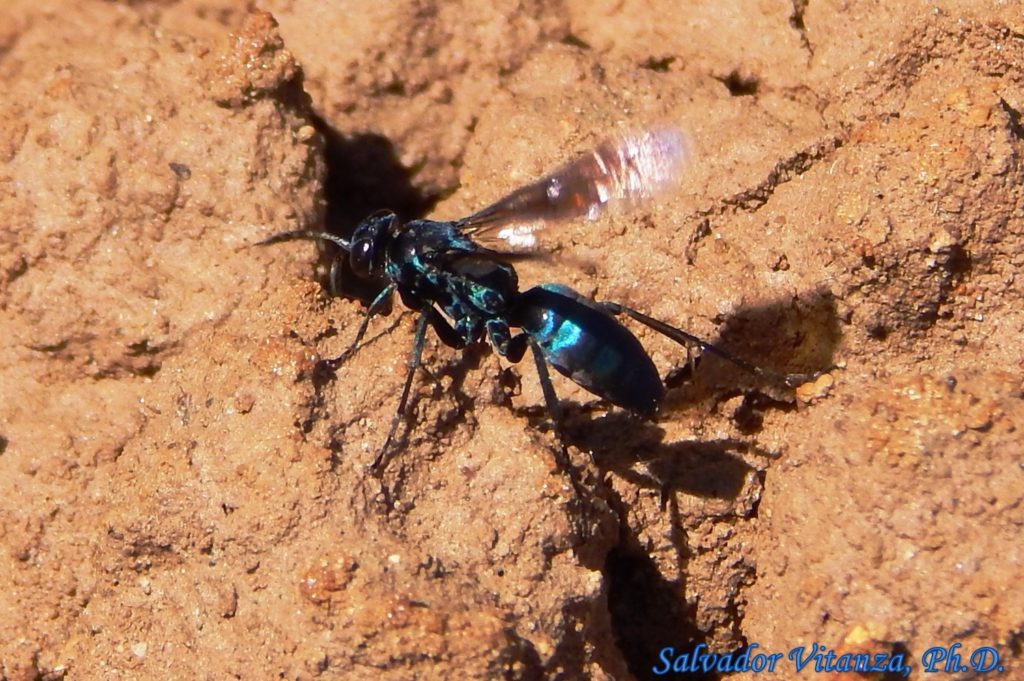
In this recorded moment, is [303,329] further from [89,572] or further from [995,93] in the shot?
[995,93]

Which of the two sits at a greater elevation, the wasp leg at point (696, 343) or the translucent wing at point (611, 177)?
the translucent wing at point (611, 177)

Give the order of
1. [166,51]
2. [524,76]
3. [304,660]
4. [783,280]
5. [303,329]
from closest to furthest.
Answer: [304,660], [303,329], [783,280], [166,51], [524,76]

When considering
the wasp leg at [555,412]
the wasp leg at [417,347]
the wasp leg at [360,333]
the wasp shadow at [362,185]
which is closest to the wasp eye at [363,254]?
the wasp leg at [360,333]

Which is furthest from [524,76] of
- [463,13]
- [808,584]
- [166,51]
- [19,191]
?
[808,584]

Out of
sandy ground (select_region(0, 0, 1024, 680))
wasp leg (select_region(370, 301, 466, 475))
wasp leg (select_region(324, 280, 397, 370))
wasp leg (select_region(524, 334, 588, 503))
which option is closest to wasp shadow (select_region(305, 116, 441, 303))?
sandy ground (select_region(0, 0, 1024, 680))

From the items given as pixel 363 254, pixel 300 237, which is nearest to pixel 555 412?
pixel 363 254

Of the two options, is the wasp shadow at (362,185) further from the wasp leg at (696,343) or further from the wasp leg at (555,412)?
the wasp leg at (696,343)

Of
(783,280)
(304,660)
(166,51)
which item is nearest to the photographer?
(304,660)

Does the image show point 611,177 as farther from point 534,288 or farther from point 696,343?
point 696,343
